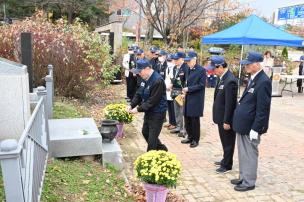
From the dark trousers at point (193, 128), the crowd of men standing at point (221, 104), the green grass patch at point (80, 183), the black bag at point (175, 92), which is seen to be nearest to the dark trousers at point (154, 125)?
the crowd of men standing at point (221, 104)

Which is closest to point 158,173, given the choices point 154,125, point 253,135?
point 253,135

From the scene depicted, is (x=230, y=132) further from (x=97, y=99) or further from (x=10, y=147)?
(x=97, y=99)

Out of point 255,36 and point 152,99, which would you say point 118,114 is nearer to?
point 152,99

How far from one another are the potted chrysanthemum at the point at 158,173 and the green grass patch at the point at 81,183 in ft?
1.86

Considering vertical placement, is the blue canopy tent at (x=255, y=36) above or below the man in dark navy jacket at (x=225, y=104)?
above

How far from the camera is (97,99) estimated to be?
12.3m

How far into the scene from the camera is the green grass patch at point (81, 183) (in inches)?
178

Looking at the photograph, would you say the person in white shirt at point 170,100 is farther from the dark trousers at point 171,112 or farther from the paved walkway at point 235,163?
the paved walkway at point 235,163

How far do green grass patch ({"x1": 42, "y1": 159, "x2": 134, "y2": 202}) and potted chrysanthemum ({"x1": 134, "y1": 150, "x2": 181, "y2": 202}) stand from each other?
22.3 inches

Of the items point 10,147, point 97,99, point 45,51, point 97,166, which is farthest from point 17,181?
point 97,99

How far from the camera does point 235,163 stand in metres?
6.78

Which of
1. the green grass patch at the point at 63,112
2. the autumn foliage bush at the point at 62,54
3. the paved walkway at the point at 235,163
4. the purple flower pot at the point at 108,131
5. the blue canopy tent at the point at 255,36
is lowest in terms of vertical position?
the paved walkway at the point at 235,163

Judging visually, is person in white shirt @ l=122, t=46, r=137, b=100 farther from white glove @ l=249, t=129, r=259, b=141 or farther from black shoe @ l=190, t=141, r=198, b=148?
white glove @ l=249, t=129, r=259, b=141

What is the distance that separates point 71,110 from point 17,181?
6.29 metres
